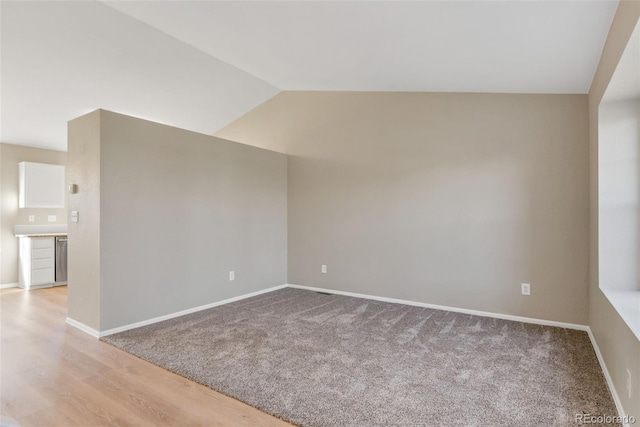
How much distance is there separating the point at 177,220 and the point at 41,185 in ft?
11.8

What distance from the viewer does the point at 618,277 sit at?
253cm

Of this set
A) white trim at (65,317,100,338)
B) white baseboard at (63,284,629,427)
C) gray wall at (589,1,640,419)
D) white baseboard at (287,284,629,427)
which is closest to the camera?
gray wall at (589,1,640,419)

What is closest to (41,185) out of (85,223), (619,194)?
(85,223)

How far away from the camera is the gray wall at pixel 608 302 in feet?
5.35

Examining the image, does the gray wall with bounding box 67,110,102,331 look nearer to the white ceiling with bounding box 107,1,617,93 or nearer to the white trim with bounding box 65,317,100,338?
the white trim with bounding box 65,317,100,338

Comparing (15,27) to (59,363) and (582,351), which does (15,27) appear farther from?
(582,351)

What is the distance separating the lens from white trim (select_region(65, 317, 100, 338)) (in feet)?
10.4

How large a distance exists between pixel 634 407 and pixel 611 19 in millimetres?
2226

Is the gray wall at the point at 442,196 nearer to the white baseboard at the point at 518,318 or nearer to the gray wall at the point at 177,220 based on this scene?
the white baseboard at the point at 518,318

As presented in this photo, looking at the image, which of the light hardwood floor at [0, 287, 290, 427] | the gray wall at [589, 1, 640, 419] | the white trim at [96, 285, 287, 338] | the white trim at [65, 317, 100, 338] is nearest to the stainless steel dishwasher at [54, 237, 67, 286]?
the white trim at [65, 317, 100, 338]

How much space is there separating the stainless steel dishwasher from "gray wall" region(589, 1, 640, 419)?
7030mm

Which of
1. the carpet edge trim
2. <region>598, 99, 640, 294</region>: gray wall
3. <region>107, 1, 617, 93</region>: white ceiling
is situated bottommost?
the carpet edge trim

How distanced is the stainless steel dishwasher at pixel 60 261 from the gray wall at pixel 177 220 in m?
2.66

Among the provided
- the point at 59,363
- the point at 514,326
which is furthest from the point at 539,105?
the point at 59,363
